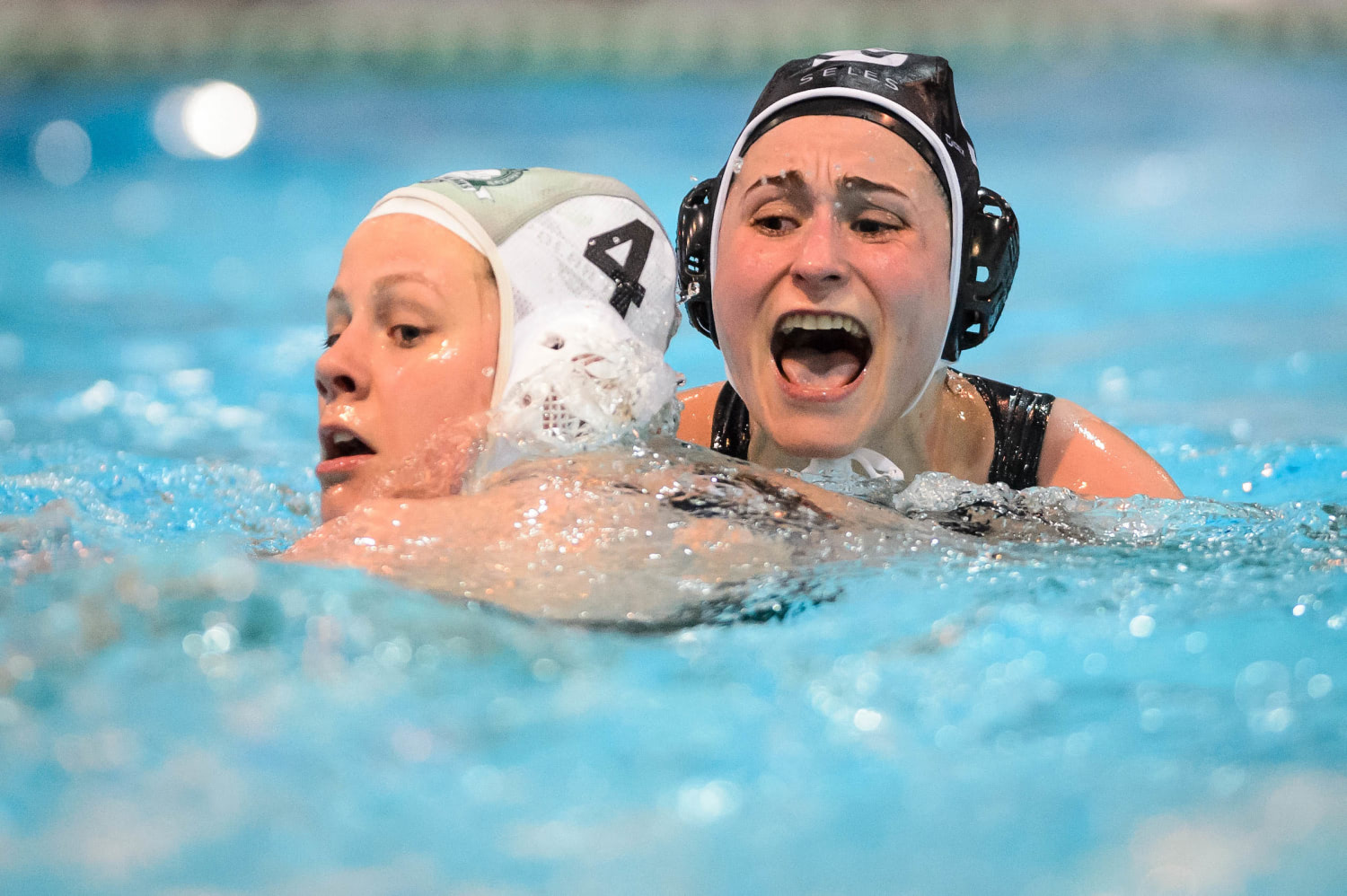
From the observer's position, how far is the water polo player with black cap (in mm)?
2867

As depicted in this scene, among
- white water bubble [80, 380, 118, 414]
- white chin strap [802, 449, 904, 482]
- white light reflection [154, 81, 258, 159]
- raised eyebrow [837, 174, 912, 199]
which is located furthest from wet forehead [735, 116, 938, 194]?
white light reflection [154, 81, 258, 159]

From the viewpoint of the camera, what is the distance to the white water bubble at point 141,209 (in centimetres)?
921

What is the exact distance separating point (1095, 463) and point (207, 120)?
917 centimetres

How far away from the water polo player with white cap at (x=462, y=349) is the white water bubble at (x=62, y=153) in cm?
833

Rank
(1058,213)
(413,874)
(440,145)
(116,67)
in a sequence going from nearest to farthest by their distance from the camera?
(413,874), (1058,213), (440,145), (116,67)

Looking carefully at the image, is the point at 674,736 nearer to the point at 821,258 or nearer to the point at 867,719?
the point at 867,719

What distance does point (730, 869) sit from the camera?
1624mm

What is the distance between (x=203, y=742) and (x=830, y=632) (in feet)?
3.33

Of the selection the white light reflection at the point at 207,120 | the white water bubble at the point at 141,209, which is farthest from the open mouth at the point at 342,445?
the white light reflection at the point at 207,120

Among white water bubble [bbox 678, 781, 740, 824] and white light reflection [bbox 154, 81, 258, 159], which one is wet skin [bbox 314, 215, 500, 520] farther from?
white light reflection [bbox 154, 81, 258, 159]

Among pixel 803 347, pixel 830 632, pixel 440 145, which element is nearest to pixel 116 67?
pixel 440 145

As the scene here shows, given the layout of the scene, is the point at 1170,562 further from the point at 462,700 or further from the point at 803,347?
the point at 462,700

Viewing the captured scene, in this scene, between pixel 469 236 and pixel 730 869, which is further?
pixel 469 236

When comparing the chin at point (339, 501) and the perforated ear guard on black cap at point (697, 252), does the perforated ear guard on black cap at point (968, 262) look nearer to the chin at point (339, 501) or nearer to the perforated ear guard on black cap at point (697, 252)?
the perforated ear guard on black cap at point (697, 252)
